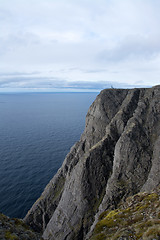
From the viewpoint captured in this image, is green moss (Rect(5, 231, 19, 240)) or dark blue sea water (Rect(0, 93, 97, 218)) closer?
green moss (Rect(5, 231, 19, 240))

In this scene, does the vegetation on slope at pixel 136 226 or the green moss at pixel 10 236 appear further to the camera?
the green moss at pixel 10 236

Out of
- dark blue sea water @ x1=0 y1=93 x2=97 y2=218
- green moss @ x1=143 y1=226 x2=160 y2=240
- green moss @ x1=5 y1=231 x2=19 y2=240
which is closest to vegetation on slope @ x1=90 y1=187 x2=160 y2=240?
green moss @ x1=143 y1=226 x2=160 y2=240

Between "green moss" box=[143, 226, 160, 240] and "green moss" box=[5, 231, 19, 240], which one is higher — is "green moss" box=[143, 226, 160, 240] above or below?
above

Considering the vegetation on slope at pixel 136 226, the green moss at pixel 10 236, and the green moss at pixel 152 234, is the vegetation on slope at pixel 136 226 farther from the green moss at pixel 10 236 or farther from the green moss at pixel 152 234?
the green moss at pixel 10 236

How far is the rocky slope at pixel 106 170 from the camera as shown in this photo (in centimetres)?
3778

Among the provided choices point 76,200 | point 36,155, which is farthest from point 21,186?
point 76,200

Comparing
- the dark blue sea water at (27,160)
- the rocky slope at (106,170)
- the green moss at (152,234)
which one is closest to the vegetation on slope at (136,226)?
the green moss at (152,234)

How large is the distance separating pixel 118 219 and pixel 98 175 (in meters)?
21.0

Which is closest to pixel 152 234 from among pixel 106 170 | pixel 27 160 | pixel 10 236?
pixel 10 236

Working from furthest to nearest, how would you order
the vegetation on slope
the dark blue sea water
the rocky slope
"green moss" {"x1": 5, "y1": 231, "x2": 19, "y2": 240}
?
the dark blue sea water
the rocky slope
"green moss" {"x1": 5, "y1": 231, "x2": 19, "y2": 240}
the vegetation on slope

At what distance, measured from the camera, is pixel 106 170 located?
4462 cm

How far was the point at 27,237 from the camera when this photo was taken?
66.3ft

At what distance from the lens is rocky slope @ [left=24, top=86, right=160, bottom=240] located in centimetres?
3778

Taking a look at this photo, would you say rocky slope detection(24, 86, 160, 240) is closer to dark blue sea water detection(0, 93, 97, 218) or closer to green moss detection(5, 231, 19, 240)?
green moss detection(5, 231, 19, 240)
